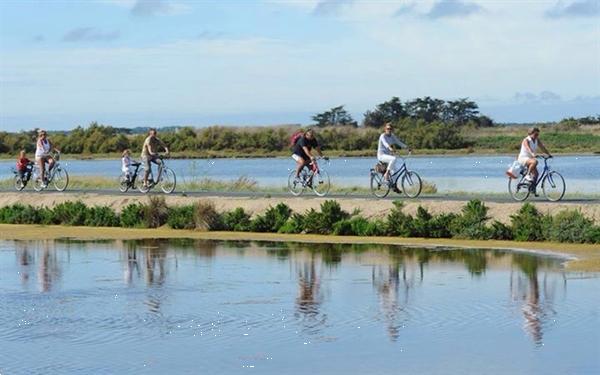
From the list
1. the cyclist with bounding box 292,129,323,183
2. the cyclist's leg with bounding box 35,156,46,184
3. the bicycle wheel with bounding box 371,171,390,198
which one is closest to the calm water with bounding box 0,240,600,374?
the bicycle wheel with bounding box 371,171,390,198

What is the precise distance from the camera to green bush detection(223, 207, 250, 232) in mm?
31266

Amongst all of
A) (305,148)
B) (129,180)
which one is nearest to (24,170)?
(129,180)

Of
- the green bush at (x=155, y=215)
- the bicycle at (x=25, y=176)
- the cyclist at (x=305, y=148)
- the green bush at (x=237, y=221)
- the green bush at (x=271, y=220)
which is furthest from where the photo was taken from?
the bicycle at (x=25, y=176)

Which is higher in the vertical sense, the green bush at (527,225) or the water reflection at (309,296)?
the green bush at (527,225)

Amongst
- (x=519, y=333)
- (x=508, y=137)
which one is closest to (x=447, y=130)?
(x=508, y=137)

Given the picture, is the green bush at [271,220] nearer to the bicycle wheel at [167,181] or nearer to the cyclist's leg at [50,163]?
the bicycle wheel at [167,181]

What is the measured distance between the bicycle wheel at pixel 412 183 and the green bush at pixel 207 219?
452 centimetres

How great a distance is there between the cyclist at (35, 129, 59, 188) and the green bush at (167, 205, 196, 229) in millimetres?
8367

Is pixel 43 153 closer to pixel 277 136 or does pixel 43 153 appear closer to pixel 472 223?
pixel 472 223

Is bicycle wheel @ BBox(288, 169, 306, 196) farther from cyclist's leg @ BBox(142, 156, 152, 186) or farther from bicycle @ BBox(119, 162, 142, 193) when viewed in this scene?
bicycle @ BBox(119, 162, 142, 193)

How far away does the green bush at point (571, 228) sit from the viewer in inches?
999

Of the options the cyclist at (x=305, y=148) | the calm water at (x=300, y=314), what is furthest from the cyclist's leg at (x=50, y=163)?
the calm water at (x=300, y=314)

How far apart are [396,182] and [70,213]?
349 inches

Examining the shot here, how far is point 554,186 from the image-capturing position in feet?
98.3
